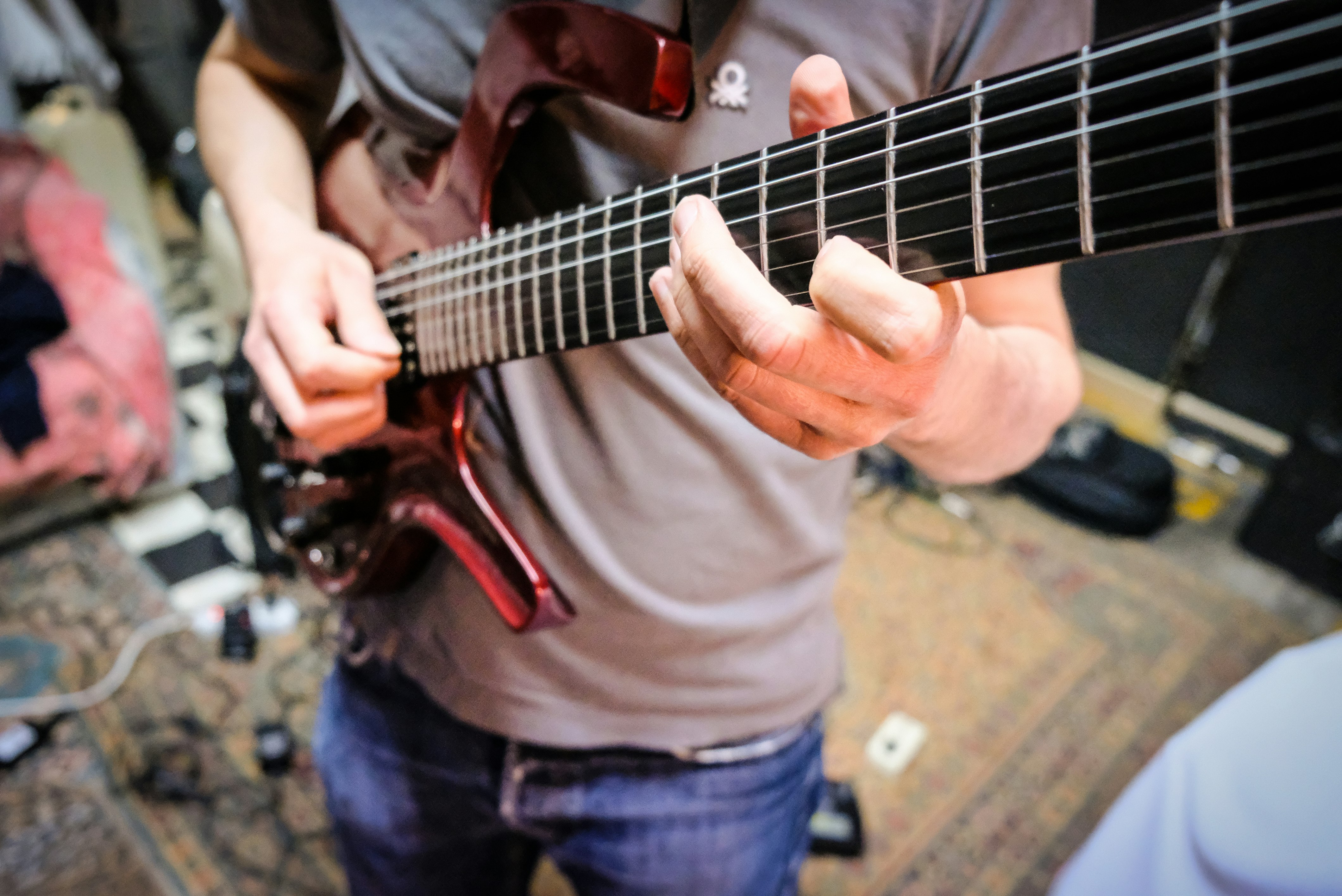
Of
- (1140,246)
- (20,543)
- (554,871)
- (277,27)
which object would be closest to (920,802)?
(554,871)

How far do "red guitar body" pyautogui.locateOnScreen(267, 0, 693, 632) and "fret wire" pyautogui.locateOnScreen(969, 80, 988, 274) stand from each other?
20cm

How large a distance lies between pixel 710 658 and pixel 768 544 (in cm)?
12

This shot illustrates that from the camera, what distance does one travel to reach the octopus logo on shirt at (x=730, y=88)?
545mm

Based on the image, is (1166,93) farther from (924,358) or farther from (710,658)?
(710,658)

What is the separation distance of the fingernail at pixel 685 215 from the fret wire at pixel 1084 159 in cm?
16

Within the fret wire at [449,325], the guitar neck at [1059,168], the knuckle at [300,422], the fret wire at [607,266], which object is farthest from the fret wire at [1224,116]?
the knuckle at [300,422]

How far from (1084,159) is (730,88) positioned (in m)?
0.31

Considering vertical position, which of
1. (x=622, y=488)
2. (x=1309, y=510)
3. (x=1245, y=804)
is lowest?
(x=1309, y=510)

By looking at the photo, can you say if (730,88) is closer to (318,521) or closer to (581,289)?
(581,289)

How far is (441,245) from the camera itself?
70cm

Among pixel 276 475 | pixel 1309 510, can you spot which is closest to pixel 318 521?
pixel 276 475

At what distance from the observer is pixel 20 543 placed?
6.77 feet

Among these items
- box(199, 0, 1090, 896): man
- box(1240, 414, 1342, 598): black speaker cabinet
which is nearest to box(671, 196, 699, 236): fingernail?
box(199, 0, 1090, 896): man

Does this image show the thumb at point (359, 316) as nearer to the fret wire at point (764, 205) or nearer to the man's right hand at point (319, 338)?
the man's right hand at point (319, 338)
